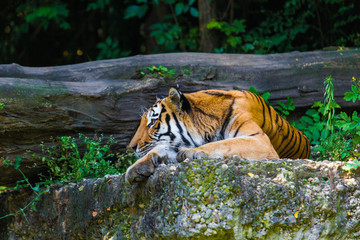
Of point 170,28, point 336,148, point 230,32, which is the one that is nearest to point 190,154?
point 336,148

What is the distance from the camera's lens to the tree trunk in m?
A: 6.53

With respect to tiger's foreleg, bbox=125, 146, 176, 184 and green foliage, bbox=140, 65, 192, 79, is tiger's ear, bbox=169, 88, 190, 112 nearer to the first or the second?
tiger's foreleg, bbox=125, 146, 176, 184

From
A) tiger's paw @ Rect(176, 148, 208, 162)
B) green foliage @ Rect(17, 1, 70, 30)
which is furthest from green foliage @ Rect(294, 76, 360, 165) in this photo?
green foliage @ Rect(17, 1, 70, 30)

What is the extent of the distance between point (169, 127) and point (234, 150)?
24.4 inches

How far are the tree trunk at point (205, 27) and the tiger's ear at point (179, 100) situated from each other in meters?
3.31

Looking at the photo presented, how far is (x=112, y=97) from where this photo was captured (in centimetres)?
432

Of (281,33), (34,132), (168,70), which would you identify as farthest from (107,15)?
(34,132)

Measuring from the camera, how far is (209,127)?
134 inches

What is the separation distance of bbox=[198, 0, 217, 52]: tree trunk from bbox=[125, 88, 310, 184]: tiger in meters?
3.05

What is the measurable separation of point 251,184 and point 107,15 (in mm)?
6133

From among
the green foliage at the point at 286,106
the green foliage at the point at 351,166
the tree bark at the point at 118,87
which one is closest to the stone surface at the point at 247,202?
the green foliage at the point at 351,166

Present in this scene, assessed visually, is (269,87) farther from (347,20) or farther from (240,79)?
(347,20)

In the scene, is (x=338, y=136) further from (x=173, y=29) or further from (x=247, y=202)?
(x=173, y=29)

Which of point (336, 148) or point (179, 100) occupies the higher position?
point (179, 100)
